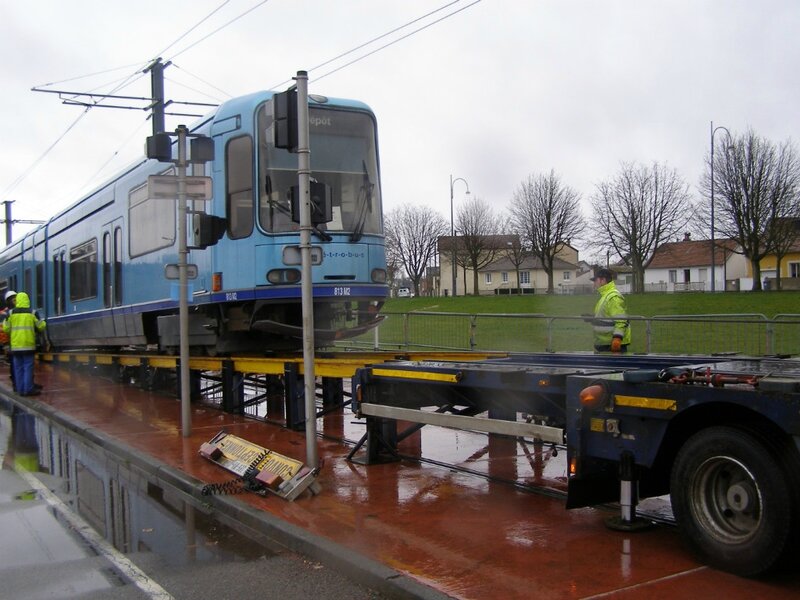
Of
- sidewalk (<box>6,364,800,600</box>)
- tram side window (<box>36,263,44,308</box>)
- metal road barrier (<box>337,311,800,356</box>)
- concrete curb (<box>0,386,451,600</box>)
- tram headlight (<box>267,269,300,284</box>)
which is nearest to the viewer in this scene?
sidewalk (<box>6,364,800,600</box>)

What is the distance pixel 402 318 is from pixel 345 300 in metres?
8.42

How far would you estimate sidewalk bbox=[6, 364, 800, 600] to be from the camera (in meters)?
4.48

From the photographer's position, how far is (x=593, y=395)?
5.08 metres

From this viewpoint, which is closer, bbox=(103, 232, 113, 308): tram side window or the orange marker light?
the orange marker light

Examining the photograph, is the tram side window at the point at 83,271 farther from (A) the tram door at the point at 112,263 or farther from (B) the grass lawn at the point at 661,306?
(B) the grass lawn at the point at 661,306

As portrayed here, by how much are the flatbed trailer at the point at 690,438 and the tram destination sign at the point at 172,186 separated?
464 centimetres

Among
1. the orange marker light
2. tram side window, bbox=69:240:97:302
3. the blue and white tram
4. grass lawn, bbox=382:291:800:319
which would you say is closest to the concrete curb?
the orange marker light

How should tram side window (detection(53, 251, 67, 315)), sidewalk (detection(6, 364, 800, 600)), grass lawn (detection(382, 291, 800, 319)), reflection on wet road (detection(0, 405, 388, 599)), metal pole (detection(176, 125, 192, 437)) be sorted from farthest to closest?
grass lawn (detection(382, 291, 800, 319)) < tram side window (detection(53, 251, 67, 315)) < metal pole (detection(176, 125, 192, 437)) < reflection on wet road (detection(0, 405, 388, 599)) < sidewalk (detection(6, 364, 800, 600))

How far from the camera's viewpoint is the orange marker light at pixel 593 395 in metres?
5.07

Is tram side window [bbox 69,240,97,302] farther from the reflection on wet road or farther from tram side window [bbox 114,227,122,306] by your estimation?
the reflection on wet road

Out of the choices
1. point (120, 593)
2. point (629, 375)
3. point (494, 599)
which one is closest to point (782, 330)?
point (629, 375)

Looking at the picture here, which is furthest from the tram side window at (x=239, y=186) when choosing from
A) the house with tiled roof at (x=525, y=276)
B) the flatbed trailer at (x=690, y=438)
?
the house with tiled roof at (x=525, y=276)

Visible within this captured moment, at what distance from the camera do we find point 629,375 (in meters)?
4.95

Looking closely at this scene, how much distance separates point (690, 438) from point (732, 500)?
41 centimetres
